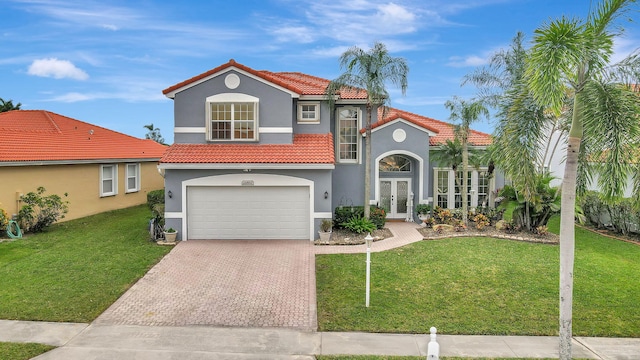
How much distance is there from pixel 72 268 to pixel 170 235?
11.8 feet

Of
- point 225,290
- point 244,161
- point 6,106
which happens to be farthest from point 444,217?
point 6,106

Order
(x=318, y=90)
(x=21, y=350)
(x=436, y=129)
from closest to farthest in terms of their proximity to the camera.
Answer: (x=21, y=350) → (x=318, y=90) → (x=436, y=129)

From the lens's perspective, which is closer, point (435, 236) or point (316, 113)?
point (435, 236)

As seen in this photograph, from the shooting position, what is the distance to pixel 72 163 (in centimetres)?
1878

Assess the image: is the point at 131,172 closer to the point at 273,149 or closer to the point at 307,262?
the point at 273,149

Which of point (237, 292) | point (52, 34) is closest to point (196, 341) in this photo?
point (237, 292)

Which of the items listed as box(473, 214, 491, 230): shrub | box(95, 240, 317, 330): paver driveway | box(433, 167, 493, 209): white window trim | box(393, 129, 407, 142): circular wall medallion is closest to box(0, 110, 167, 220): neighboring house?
box(95, 240, 317, 330): paver driveway

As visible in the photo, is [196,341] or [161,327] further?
[161,327]

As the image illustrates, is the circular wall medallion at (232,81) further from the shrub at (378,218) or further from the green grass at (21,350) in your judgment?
the green grass at (21,350)

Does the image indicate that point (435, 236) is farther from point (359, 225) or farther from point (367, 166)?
point (367, 166)

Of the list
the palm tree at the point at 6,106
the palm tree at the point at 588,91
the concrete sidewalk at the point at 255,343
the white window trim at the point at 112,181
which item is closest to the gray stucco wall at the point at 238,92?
the white window trim at the point at 112,181

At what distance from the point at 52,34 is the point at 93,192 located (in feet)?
26.5

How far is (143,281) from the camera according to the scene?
33.6 feet

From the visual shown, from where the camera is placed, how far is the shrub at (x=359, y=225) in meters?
15.5
